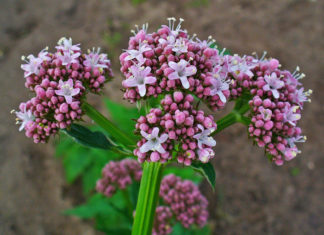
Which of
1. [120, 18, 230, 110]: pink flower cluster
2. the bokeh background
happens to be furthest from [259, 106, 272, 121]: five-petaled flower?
the bokeh background

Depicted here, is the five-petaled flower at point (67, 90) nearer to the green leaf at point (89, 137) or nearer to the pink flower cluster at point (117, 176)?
the green leaf at point (89, 137)

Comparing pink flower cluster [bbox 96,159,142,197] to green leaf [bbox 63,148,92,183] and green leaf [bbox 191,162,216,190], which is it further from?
green leaf [bbox 63,148,92,183]

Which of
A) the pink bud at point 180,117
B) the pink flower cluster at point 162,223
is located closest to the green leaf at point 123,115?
the pink flower cluster at point 162,223

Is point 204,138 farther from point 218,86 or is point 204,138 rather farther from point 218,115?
point 218,115

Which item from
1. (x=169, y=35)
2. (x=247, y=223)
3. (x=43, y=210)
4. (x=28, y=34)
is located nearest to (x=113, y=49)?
(x=28, y=34)

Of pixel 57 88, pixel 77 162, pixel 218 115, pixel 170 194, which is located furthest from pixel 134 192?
pixel 218 115

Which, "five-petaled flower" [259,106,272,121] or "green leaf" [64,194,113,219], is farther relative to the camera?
"green leaf" [64,194,113,219]

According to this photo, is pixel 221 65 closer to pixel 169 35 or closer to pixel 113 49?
pixel 169 35
